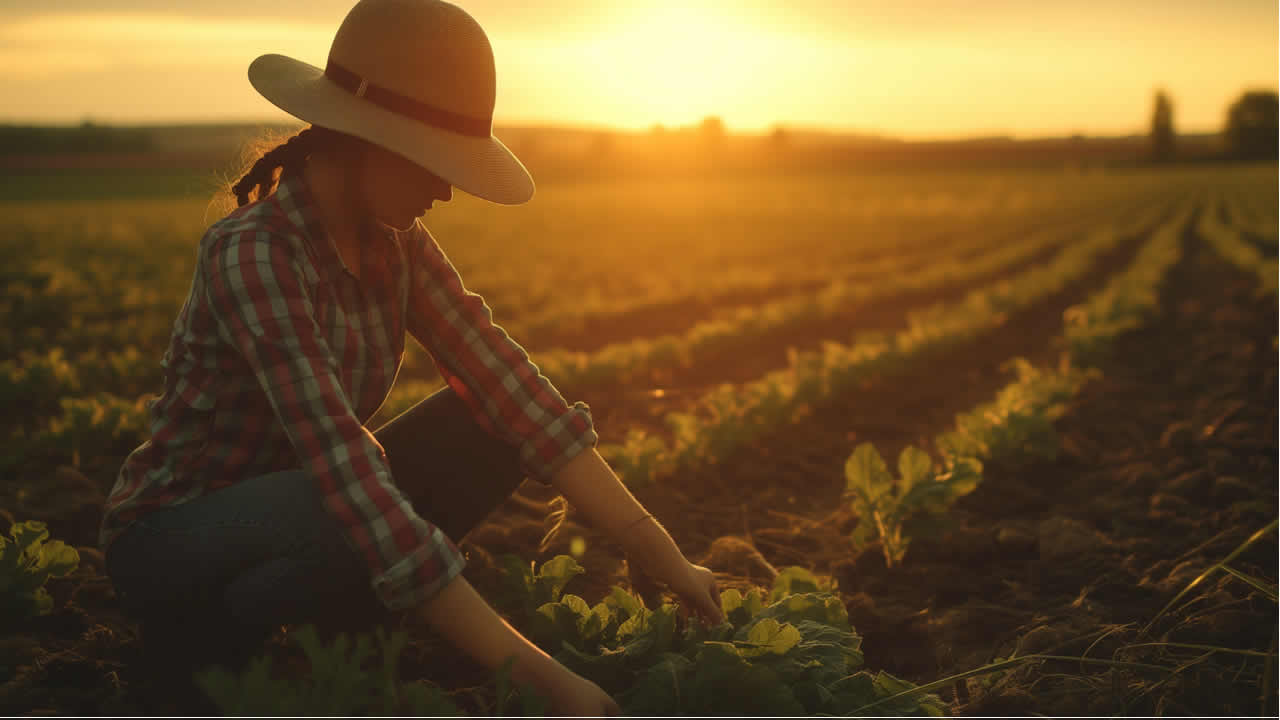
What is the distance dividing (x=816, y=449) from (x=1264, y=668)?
2529 millimetres

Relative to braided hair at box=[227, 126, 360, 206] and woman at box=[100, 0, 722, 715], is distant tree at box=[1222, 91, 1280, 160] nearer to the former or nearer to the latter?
woman at box=[100, 0, 722, 715]

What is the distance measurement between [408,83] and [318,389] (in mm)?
683

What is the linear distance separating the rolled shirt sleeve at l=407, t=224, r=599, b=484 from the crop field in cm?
39

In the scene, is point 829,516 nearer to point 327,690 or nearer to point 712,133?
point 327,690

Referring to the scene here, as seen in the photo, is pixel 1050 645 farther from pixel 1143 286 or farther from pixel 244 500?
pixel 1143 286

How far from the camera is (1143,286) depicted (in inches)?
401

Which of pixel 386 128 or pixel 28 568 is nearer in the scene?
pixel 386 128

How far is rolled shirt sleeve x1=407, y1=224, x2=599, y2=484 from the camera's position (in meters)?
2.30

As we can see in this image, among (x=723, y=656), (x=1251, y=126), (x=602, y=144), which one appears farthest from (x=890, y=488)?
(x=1251, y=126)

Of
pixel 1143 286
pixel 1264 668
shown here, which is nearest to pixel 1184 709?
pixel 1264 668

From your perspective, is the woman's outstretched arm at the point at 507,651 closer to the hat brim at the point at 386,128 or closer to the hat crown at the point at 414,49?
the hat brim at the point at 386,128

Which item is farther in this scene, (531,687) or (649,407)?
(649,407)

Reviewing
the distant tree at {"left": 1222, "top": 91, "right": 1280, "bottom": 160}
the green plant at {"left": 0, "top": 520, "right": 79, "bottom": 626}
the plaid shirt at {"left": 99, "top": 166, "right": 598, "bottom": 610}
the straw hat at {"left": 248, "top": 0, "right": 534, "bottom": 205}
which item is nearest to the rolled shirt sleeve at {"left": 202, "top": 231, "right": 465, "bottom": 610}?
the plaid shirt at {"left": 99, "top": 166, "right": 598, "bottom": 610}

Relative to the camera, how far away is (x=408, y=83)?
194 centimetres
